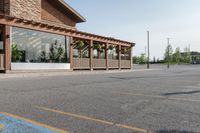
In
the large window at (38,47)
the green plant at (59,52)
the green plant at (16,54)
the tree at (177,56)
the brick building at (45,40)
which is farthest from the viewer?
the tree at (177,56)

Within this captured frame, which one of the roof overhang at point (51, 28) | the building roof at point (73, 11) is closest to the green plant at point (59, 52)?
the roof overhang at point (51, 28)

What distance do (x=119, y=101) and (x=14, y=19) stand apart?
11.9m

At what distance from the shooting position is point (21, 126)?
4.29 metres

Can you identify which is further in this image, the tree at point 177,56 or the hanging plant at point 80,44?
the tree at point 177,56

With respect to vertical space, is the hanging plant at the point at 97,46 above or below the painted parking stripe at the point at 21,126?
above

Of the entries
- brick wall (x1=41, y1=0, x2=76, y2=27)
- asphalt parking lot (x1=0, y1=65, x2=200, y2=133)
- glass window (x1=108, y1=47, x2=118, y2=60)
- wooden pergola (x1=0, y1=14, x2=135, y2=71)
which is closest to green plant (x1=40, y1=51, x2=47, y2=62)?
wooden pergola (x1=0, y1=14, x2=135, y2=71)

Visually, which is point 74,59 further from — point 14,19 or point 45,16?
point 14,19

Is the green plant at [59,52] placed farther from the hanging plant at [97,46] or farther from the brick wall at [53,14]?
the hanging plant at [97,46]

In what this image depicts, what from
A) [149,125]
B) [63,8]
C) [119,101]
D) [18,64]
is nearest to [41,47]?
[18,64]

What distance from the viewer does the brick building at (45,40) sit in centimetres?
1647

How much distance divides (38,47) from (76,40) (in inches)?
177

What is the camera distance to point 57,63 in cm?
2045

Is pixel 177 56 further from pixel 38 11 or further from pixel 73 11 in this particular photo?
pixel 38 11

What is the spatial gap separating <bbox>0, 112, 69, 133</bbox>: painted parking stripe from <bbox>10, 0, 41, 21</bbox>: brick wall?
16.9 m
